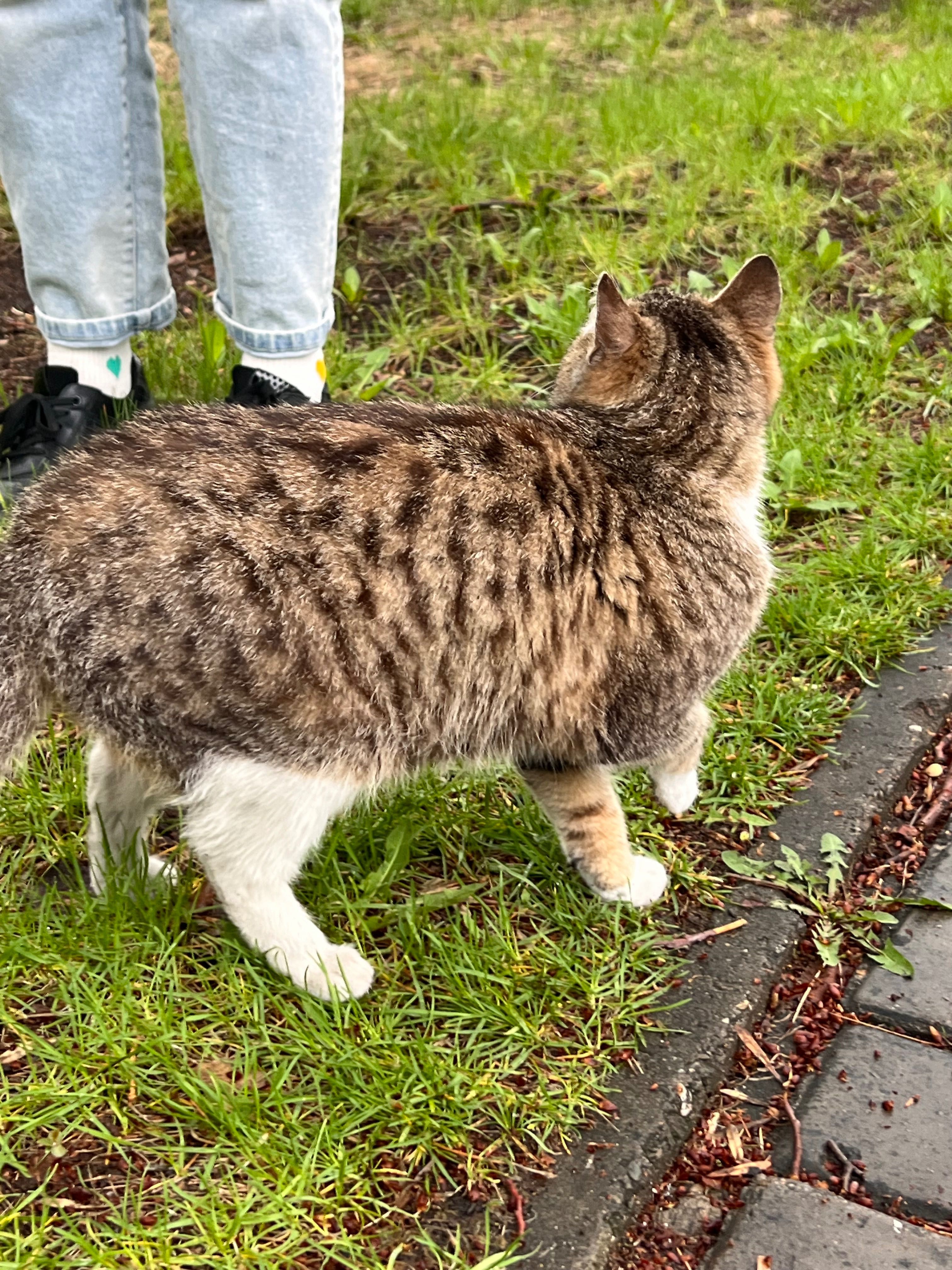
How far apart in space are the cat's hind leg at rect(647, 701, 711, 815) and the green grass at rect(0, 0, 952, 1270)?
6 cm

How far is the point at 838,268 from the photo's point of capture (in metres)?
4.20

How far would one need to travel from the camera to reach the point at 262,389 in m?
3.10

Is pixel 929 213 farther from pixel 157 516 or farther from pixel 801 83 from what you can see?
pixel 157 516

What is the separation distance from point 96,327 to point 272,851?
1.65 m

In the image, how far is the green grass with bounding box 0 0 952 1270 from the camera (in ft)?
6.09

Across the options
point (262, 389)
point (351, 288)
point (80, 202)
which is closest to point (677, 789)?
point (262, 389)

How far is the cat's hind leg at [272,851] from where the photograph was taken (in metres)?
1.96

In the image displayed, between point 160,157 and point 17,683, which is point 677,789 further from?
point 160,157

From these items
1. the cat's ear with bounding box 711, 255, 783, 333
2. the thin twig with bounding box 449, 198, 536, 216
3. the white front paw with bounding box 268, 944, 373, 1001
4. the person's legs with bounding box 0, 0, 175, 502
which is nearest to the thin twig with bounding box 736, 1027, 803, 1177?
the white front paw with bounding box 268, 944, 373, 1001

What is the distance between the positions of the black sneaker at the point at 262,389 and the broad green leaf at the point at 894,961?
172cm

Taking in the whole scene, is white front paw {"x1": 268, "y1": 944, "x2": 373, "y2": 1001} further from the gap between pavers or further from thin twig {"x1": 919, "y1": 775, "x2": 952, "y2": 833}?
thin twig {"x1": 919, "y1": 775, "x2": 952, "y2": 833}

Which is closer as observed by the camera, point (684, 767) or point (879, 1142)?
point (879, 1142)

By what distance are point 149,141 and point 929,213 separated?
2.58 meters

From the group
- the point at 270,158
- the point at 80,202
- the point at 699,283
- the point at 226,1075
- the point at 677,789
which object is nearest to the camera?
the point at 226,1075
